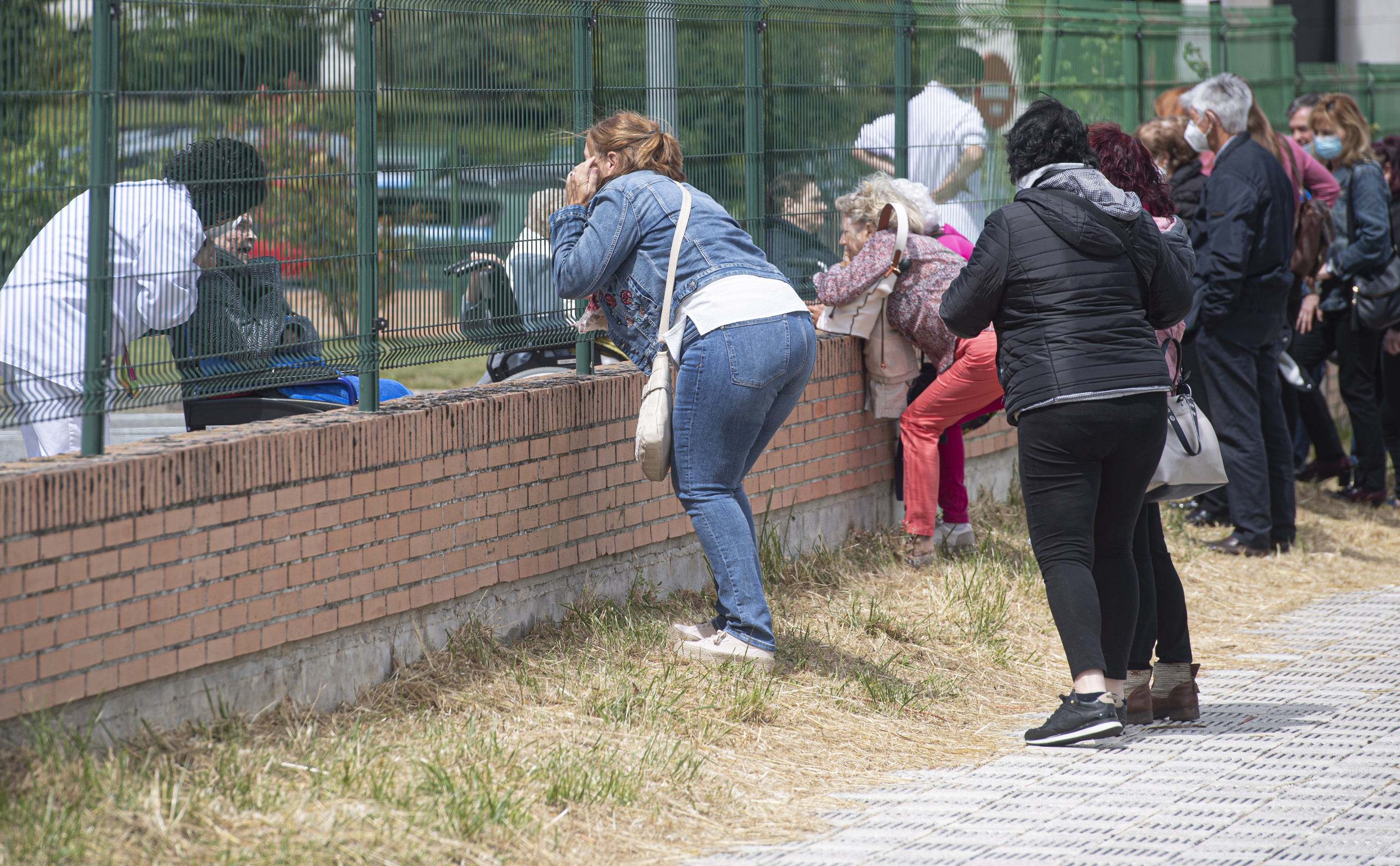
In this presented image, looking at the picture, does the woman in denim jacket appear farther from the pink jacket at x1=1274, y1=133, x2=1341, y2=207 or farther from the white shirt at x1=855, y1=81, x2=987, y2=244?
the pink jacket at x1=1274, y1=133, x2=1341, y2=207

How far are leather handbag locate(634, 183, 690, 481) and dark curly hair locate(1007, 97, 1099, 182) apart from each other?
41.4 inches

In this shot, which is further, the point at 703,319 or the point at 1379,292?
the point at 1379,292

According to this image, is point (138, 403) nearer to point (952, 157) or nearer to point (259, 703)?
point (259, 703)

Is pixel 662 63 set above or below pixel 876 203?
above

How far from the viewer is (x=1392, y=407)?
9.45m

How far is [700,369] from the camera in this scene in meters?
4.88

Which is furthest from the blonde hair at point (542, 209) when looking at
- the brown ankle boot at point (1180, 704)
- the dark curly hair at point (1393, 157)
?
the dark curly hair at point (1393, 157)

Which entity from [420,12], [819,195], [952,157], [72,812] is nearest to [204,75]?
[420,12]

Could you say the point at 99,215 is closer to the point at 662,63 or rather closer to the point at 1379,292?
the point at 662,63

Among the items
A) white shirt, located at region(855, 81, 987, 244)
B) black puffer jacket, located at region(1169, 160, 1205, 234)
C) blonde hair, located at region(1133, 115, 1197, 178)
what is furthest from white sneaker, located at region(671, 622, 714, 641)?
blonde hair, located at region(1133, 115, 1197, 178)

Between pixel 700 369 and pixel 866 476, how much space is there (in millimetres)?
2424

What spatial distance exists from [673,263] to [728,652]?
1.29 m

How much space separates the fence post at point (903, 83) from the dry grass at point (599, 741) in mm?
1975

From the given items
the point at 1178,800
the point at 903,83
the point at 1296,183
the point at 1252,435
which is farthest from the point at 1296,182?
the point at 1178,800
